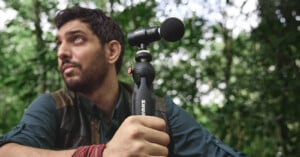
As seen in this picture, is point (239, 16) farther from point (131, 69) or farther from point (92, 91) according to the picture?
point (131, 69)

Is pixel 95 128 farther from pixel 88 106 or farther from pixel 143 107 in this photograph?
pixel 143 107

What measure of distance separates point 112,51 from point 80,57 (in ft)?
0.96

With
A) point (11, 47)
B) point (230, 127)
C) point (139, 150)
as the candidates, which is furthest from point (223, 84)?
point (139, 150)

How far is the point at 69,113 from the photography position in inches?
87.3

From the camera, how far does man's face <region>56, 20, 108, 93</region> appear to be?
2.19 meters

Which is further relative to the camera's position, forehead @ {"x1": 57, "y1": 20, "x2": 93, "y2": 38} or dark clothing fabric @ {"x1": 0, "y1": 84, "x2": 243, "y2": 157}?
forehead @ {"x1": 57, "y1": 20, "x2": 93, "y2": 38}

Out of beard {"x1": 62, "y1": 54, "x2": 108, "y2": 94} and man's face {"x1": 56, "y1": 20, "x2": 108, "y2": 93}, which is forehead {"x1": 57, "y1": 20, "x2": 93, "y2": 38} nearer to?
man's face {"x1": 56, "y1": 20, "x2": 108, "y2": 93}

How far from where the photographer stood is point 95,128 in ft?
7.49

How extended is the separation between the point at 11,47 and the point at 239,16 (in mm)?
2713

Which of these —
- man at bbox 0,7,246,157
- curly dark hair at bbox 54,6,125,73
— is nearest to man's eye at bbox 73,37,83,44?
man at bbox 0,7,246,157

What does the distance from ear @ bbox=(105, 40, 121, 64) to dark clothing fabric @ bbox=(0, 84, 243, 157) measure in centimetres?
28

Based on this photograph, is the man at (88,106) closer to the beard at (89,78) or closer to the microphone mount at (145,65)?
the beard at (89,78)

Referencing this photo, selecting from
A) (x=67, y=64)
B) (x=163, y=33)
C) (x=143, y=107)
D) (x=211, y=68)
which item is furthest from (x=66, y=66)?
(x=211, y=68)

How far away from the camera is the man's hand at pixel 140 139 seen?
1160 millimetres
